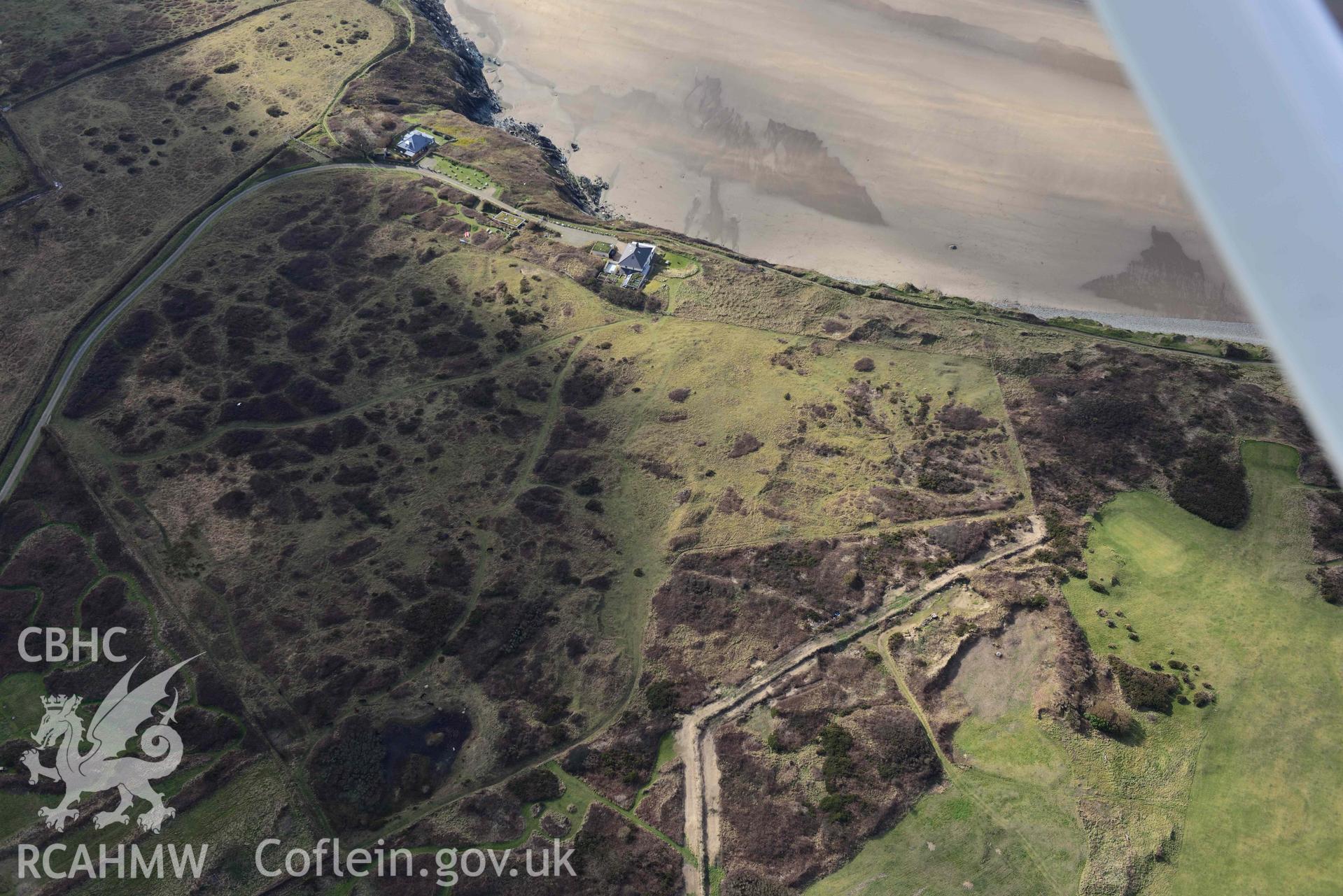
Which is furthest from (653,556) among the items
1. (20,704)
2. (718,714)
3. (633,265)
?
(20,704)

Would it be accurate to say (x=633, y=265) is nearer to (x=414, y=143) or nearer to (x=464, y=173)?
(x=464, y=173)

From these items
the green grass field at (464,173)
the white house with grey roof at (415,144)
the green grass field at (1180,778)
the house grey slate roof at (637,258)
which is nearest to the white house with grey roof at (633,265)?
the house grey slate roof at (637,258)

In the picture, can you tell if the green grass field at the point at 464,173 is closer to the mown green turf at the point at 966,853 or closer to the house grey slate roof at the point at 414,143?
the house grey slate roof at the point at 414,143

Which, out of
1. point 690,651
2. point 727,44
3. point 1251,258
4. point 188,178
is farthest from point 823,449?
point 188,178

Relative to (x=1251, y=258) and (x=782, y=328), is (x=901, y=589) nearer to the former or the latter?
(x=782, y=328)

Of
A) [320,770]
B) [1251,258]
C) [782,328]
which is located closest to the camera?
[1251,258]
